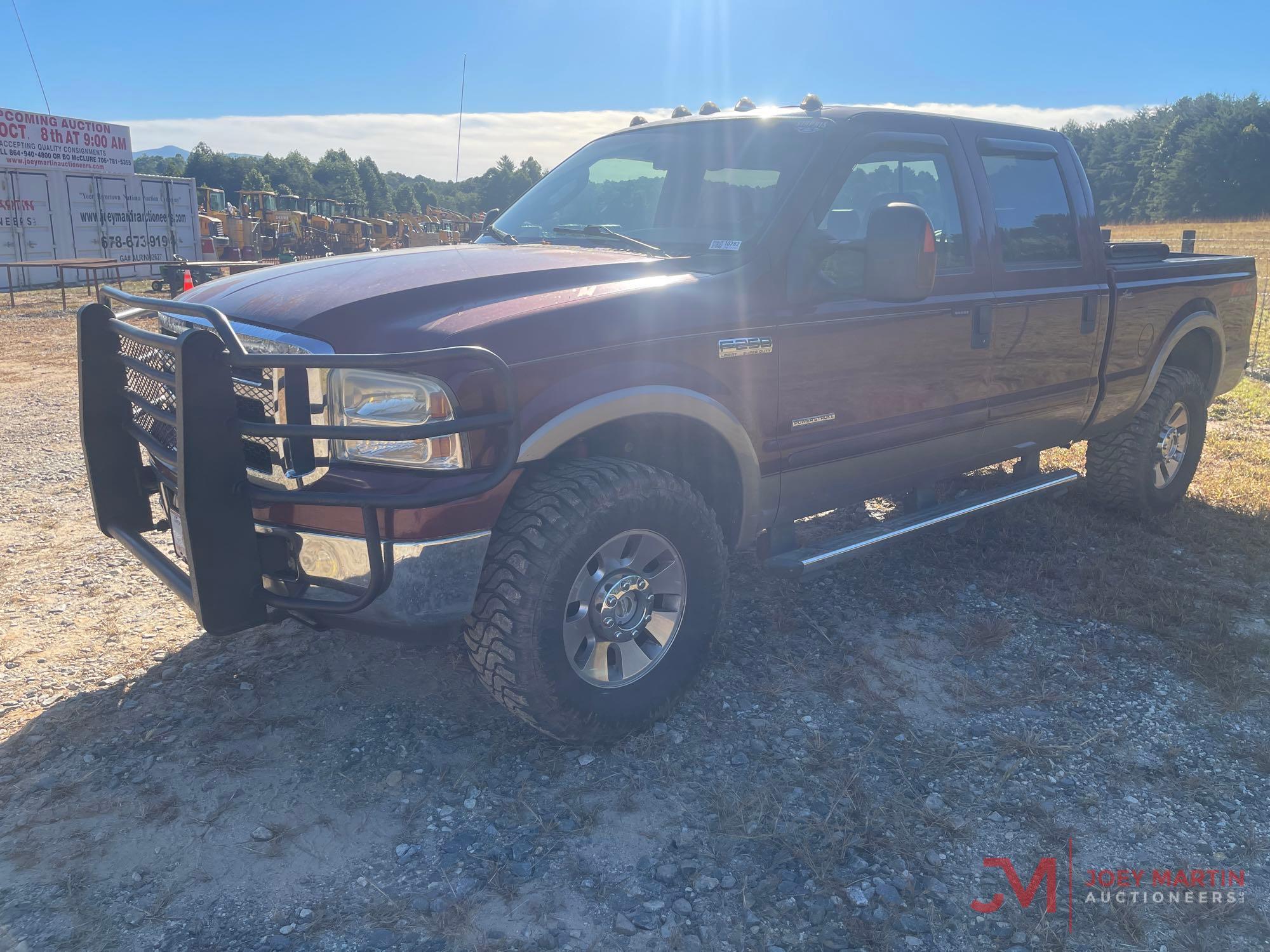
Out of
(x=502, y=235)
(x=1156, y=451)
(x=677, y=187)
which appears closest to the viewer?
(x=677, y=187)

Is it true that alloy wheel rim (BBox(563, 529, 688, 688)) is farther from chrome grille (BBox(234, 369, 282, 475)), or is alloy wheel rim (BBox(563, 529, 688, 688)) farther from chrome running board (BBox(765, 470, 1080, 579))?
chrome grille (BBox(234, 369, 282, 475))

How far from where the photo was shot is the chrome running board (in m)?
3.53

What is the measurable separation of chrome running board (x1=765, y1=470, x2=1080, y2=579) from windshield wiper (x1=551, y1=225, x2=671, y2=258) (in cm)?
124

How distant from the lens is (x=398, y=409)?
8.67ft

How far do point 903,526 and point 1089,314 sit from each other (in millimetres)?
1754

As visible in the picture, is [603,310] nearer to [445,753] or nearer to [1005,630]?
[445,753]

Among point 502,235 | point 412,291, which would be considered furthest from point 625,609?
point 502,235

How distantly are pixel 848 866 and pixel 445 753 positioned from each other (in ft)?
4.38

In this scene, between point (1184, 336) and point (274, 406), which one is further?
point (1184, 336)

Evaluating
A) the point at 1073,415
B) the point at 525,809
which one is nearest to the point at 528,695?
the point at 525,809

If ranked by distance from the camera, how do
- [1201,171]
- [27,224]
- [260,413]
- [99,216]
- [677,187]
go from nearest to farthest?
[260,413] → [677,187] → [27,224] → [99,216] → [1201,171]

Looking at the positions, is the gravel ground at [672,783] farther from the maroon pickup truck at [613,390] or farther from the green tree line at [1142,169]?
the green tree line at [1142,169]

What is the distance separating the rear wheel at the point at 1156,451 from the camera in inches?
216

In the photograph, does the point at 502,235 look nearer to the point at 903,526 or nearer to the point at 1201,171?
the point at 903,526
